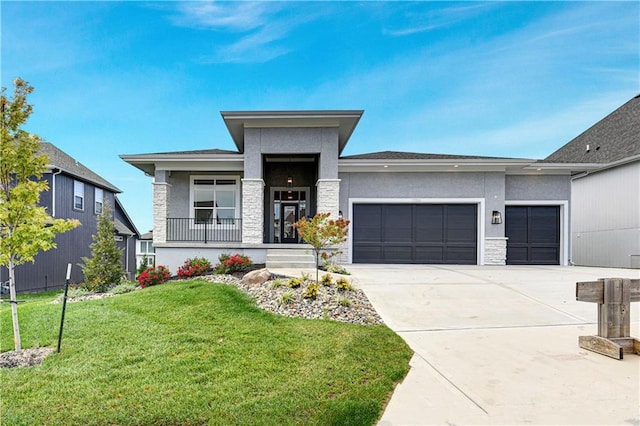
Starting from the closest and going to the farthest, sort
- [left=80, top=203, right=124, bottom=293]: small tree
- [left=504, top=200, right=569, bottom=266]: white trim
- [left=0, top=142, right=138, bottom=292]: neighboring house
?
[left=80, top=203, right=124, bottom=293]: small tree
[left=504, top=200, right=569, bottom=266]: white trim
[left=0, top=142, right=138, bottom=292]: neighboring house

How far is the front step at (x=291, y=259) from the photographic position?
10.4 meters

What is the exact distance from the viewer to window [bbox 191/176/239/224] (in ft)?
44.1

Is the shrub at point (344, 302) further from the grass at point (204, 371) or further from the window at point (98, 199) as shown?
the window at point (98, 199)

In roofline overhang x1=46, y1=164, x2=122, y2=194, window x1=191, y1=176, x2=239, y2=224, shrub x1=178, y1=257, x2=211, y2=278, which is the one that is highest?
roofline overhang x1=46, y1=164, x2=122, y2=194

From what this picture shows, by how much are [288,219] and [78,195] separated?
12.0 metres

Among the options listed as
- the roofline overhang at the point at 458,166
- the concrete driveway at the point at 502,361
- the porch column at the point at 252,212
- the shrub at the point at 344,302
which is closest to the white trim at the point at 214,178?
the porch column at the point at 252,212

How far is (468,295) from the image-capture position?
24.4 feet

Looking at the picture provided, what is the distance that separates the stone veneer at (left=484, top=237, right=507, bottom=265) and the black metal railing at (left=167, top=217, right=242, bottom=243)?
31.1 feet

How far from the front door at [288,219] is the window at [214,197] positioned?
2.29 meters

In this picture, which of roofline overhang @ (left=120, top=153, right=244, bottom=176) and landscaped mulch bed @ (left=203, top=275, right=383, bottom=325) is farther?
roofline overhang @ (left=120, top=153, right=244, bottom=176)

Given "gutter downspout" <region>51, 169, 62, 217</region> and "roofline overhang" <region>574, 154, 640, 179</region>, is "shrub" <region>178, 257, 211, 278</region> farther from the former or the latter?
"roofline overhang" <region>574, 154, 640, 179</region>

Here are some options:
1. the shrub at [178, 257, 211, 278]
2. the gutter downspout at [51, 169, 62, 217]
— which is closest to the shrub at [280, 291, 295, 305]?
the shrub at [178, 257, 211, 278]

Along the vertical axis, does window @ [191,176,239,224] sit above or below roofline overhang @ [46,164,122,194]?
below

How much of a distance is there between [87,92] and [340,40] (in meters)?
12.3
